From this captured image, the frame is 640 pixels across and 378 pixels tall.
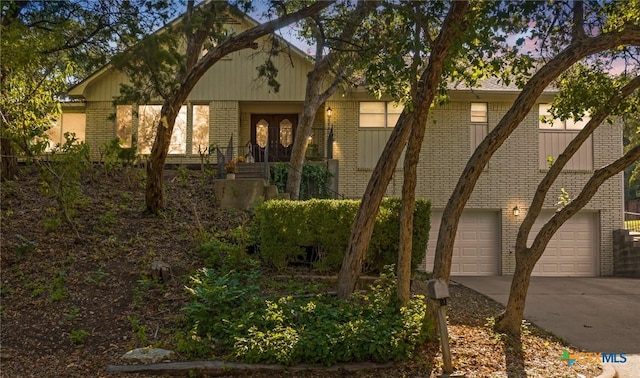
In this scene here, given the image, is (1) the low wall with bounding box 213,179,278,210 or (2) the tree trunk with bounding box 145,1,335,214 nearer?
(2) the tree trunk with bounding box 145,1,335,214

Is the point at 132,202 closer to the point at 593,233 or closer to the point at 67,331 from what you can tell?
the point at 67,331

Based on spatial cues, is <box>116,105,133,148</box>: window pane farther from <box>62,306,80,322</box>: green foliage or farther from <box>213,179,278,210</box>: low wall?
<box>62,306,80,322</box>: green foliage

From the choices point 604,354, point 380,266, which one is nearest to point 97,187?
point 380,266

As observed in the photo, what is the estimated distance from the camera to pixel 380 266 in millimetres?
9172

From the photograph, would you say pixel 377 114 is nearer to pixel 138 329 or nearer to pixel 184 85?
pixel 184 85

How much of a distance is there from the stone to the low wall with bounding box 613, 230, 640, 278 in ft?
43.6

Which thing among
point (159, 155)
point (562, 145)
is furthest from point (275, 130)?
point (562, 145)

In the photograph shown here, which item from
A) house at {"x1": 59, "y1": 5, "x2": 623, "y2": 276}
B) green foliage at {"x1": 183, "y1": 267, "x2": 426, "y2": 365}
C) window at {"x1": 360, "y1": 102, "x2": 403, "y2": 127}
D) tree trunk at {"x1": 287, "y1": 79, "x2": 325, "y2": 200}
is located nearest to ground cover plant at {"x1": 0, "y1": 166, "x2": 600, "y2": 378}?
green foliage at {"x1": 183, "y1": 267, "x2": 426, "y2": 365}

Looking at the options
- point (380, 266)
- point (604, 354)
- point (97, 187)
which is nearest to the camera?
point (604, 354)

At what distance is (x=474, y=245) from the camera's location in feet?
50.8

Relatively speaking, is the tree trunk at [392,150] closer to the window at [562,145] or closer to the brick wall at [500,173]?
the brick wall at [500,173]

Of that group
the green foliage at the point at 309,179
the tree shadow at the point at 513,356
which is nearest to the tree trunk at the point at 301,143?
the green foliage at the point at 309,179

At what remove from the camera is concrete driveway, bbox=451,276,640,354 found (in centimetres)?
770

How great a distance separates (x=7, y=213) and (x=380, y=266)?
7.14 m
